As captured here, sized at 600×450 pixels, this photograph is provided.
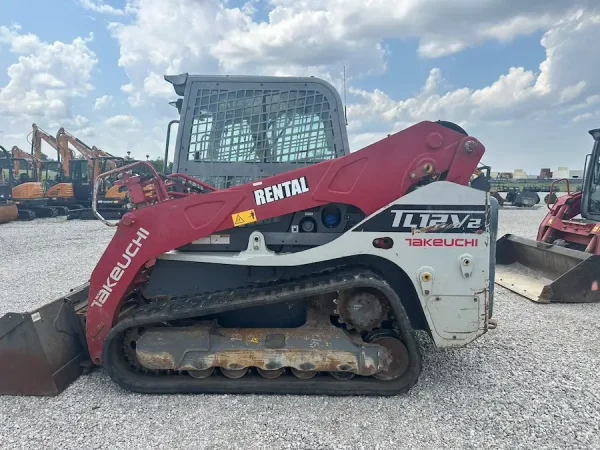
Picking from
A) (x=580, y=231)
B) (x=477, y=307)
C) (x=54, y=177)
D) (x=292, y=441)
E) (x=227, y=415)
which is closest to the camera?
(x=292, y=441)

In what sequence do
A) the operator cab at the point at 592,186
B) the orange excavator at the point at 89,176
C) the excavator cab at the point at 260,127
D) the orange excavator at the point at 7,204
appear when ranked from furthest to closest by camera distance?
the orange excavator at the point at 89,176
the orange excavator at the point at 7,204
the operator cab at the point at 592,186
the excavator cab at the point at 260,127

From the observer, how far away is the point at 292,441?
2799 mm

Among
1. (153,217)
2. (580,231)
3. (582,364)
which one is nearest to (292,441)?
(153,217)

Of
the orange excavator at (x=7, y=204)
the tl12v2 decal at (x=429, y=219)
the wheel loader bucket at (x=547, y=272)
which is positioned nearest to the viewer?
the tl12v2 decal at (x=429, y=219)

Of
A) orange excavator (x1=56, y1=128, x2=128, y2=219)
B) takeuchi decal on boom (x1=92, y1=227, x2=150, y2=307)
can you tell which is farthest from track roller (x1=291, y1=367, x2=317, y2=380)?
orange excavator (x1=56, y1=128, x2=128, y2=219)

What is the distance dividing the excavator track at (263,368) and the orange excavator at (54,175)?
18686 millimetres

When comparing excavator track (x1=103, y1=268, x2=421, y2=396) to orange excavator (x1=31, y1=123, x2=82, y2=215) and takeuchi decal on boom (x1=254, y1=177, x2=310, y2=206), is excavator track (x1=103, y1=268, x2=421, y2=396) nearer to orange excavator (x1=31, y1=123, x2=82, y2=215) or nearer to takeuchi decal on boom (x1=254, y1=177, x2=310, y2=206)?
takeuchi decal on boom (x1=254, y1=177, x2=310, y2=206)

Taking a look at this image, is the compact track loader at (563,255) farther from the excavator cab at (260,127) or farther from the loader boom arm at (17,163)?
the loader boom arm at (17,163)

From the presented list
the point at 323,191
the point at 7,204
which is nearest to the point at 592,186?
the point at 323,191

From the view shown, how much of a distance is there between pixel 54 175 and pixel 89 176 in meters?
3.55

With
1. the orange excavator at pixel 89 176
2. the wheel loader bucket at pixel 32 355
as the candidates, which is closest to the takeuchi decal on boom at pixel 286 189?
the wheel loader bucket at pixel 32 355

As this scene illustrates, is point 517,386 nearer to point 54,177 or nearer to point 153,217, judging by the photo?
point 153,217

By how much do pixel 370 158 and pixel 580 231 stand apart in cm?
566

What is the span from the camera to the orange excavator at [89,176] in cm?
1833
